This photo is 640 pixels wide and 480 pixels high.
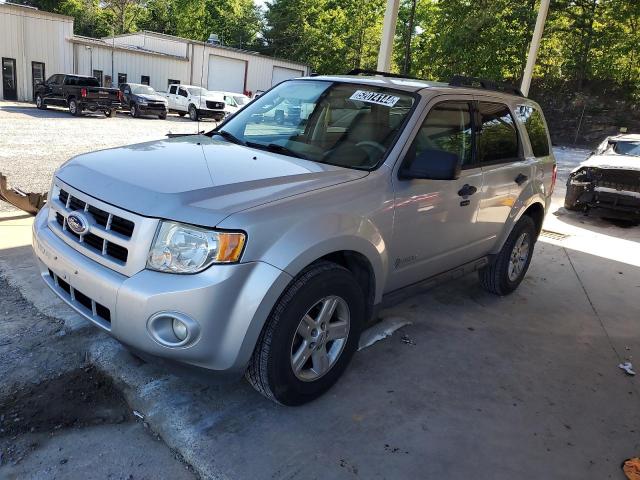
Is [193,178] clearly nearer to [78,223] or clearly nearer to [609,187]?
[78,223]

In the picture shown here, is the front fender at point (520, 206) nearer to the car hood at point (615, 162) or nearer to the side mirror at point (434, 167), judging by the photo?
the side mirror at point (434, 167)

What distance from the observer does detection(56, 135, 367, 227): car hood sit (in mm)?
2430

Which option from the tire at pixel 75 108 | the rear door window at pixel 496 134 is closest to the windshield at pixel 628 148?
the rear door window at pixel 496 134

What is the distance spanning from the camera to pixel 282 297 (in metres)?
2.61

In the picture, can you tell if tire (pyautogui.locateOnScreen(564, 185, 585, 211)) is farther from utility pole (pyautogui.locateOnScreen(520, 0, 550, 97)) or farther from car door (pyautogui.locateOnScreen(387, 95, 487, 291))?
car door (pyautogui.locateOnScreen(387, 95, 487, 291))

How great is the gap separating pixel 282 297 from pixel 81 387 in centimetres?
137

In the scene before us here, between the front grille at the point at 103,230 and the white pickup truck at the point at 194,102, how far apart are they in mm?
22827

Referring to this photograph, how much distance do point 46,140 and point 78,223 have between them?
1189cm

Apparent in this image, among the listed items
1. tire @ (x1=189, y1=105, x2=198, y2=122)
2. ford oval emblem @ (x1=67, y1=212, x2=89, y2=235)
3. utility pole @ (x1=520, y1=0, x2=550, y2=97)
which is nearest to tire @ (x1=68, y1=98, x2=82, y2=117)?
tire @ (x1=189, y1=105, x2=198, y2=122)

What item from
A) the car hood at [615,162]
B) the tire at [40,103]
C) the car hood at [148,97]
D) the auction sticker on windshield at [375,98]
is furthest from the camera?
the car hood at [148,97]

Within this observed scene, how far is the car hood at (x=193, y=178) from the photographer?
2.43m

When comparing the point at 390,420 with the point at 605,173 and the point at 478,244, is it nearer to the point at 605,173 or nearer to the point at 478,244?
the point at 478,244

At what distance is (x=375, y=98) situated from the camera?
3.63 metres

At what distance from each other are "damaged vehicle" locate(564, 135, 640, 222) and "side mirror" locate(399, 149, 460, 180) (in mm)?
6818
